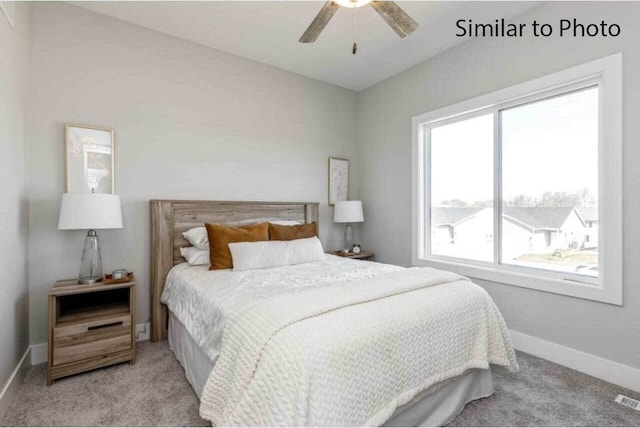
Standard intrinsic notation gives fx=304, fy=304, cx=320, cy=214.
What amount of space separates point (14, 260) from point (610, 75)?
423cm

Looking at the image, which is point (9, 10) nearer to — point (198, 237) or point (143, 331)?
point (198, 237)

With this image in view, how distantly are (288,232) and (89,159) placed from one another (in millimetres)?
1792

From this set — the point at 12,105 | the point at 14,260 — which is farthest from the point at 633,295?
the point at 12,105

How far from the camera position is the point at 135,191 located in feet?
8.91

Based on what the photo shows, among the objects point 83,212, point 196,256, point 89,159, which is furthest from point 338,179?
point 83,212

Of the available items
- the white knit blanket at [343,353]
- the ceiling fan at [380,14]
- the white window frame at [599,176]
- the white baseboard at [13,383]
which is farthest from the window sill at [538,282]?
the white baseboard at [13,383]

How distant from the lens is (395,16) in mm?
1772

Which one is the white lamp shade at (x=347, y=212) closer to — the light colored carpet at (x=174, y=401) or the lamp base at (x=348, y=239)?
the lamp base at (x=348, y=239)

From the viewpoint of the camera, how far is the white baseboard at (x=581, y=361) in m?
2.04

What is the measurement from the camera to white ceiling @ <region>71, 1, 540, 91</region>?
249 cm

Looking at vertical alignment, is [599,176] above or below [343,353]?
above

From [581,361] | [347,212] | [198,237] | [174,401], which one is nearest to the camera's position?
[174,401]

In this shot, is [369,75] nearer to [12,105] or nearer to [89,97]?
[89,97]

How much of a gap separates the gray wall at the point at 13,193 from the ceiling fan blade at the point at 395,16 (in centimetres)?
218
